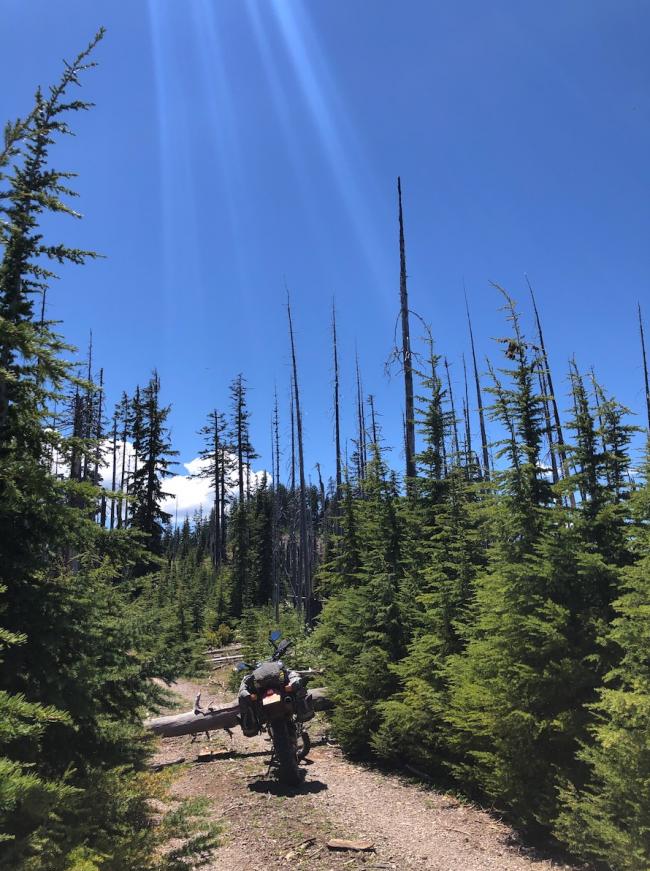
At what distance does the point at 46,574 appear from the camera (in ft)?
15.0

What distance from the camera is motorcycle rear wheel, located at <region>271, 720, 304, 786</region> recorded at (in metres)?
7.46

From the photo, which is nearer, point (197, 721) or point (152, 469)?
point (197, 721)

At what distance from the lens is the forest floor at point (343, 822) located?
530 centimetres

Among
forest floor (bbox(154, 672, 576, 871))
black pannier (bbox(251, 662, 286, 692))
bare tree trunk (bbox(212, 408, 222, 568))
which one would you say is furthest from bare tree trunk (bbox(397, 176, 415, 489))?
bare tree trunk (bbox(212, 408, 222, 568))

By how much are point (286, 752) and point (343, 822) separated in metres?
1.47

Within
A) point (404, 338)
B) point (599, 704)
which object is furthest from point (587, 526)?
point (404, 338)

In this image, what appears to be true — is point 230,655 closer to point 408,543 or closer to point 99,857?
point 408,543

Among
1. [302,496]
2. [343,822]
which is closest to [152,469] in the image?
[302,496]

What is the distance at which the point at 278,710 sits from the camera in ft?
24.9

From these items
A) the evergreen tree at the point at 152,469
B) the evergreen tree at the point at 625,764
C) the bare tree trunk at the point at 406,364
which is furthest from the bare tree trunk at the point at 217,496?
the evergreen tree at the point at 625,764

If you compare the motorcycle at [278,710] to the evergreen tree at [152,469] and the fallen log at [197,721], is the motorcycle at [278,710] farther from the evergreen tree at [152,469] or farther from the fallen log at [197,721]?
the evergreen tree at [152,469]

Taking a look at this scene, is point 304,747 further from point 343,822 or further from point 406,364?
point 406,364

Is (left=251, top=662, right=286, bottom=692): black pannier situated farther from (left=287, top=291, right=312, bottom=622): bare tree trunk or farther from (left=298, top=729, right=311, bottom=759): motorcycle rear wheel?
(left=287, top=291, right=312, bottom=622): bare tree trunk

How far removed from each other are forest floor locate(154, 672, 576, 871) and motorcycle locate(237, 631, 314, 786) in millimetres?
326
